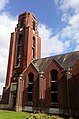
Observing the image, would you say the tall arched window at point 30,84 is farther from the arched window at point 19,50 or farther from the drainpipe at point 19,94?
the arched window at point 19,50

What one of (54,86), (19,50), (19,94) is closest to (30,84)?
(19,94)

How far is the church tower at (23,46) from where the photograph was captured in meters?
38.5

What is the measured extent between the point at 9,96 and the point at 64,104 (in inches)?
518

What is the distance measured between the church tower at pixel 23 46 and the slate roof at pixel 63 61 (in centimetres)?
246

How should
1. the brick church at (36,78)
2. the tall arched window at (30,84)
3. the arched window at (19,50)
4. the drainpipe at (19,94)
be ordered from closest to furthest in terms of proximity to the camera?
the brick church at (36,78) < the drainpipe at (19,94) < the tall arched window at (30,84) < the arched window at (19,50)

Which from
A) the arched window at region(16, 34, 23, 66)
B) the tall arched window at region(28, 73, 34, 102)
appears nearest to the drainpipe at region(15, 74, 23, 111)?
the tall arched window at region(28, 73, 34, 102)

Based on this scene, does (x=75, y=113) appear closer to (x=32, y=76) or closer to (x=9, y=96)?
Result: (x=32, y=76)

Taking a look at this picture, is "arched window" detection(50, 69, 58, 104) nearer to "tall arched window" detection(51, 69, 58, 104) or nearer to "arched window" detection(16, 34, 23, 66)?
"tall arched window" detection(51, 69, 58, 104)

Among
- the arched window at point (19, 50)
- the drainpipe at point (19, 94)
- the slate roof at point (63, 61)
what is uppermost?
the arched window at point (19, 50)

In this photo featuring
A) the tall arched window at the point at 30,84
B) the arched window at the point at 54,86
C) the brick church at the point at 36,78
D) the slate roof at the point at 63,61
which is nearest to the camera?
the brick church at the point at 36,78

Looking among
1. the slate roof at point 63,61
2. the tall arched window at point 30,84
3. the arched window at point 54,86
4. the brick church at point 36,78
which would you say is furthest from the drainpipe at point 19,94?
the arched window at point 54,86

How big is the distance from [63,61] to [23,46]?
10600 mm

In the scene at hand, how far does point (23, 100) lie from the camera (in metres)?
34.2

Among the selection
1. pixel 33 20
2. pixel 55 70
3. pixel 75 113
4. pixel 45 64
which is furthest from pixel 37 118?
pixel 33 20
